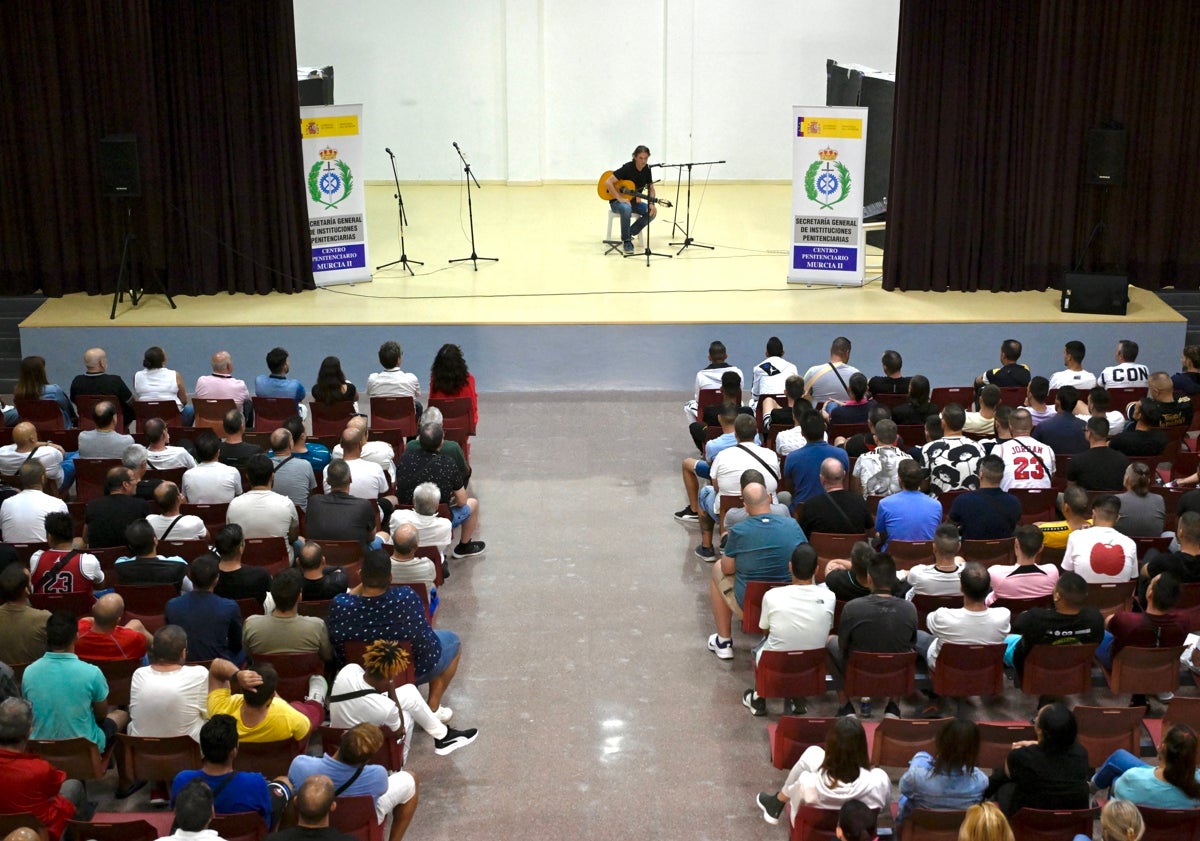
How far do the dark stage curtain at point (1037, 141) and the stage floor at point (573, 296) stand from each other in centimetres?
47

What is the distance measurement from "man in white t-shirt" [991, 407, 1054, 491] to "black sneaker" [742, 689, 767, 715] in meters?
2.27

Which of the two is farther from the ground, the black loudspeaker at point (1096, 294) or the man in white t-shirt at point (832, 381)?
the black loudspeaker at point (1096, 294)

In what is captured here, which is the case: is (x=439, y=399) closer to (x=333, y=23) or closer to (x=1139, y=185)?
(x=1139, y=185)

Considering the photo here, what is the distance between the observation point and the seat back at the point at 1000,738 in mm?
5613

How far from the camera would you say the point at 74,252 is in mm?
13352

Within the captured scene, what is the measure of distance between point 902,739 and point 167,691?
3.23 metres

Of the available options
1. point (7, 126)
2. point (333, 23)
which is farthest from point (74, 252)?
point (333, 23)

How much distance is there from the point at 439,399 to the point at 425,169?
375 inches

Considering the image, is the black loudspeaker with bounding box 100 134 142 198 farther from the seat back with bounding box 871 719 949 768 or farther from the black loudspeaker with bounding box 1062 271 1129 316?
the seat back with bounding box 871 719 949 768

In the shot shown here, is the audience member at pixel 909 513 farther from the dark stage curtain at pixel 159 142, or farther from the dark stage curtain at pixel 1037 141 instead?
the dark stage curtain at pixel 159 142

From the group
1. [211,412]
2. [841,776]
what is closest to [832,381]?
[211,412]

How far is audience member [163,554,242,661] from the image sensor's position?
6242mm

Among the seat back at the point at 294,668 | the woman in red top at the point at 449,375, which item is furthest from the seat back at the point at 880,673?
the woman in red top at the point at 449,375

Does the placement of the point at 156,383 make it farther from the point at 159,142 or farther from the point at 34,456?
the point at 159,142
